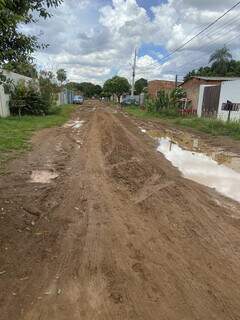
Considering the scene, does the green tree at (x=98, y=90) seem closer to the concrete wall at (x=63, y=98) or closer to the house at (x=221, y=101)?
the concrete wall at (x=63, y=98)

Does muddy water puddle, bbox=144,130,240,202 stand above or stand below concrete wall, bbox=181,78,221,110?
below

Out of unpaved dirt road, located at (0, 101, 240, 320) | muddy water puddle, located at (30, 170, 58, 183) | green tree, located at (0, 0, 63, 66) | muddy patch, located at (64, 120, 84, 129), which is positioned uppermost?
green tree, located at (0, 0, 63, 66)

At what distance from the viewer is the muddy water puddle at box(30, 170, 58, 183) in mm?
7706

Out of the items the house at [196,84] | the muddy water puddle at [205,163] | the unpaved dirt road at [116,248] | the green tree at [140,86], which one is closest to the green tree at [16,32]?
the unpaved dirt road at [116,248]

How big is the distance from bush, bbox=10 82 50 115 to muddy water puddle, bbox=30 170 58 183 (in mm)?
14786

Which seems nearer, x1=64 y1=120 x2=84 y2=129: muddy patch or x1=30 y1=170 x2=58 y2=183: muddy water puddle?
x1=30 y1=170 x2=58 y2=183: muddy water puddle

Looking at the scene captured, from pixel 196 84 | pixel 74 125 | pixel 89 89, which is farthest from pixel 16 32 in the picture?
pixel 89 89

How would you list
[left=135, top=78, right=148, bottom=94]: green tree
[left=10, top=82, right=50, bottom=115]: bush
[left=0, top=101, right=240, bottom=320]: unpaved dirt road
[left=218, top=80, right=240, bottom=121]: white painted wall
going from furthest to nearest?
1. [left=135, top=78, right=148, bottom=94]: green tree
2. [left=10, top=82, right=50, bottom=115]: bush
3. [left=218, top=80, right=240, bottom=121]: white painted wall
4. [left=0, top=101, right=240, bottom=320]: unpaved dirt road

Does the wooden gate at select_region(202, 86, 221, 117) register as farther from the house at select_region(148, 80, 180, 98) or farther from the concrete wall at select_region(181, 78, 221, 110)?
the house at select_region(148, 80, 180, 98)

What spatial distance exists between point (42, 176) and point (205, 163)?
496 cm

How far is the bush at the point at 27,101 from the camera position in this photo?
22.5 m

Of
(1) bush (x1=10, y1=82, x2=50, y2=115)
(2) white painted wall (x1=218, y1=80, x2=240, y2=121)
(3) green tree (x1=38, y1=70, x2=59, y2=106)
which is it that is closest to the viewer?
(2) white painted wall (x1=218, y1=80, x2=240, y2=121)

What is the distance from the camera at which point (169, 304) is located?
131 inches

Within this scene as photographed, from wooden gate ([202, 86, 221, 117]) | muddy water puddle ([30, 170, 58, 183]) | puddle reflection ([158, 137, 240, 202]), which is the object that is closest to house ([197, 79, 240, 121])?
wooden gate ([202, 86, 221, 117])
